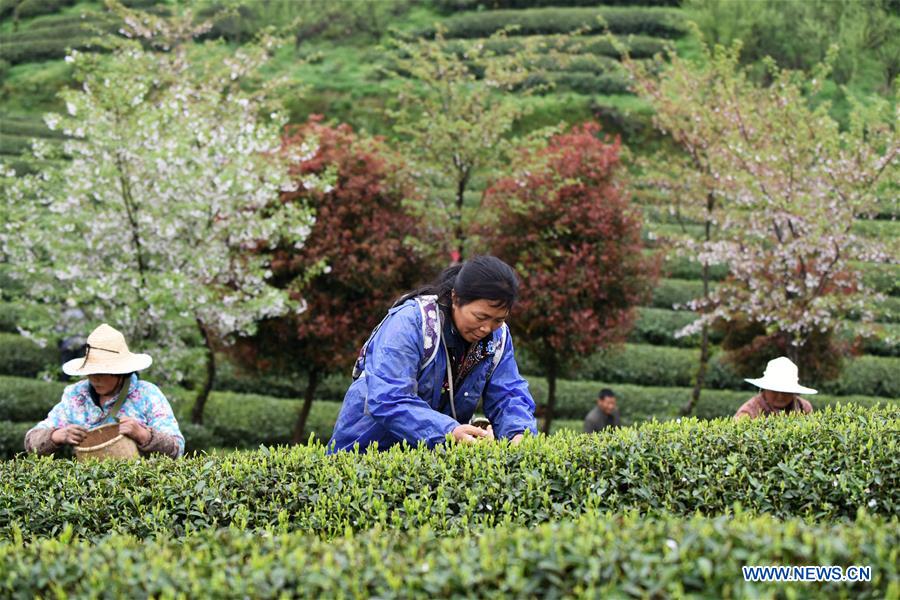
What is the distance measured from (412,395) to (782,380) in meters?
3.27

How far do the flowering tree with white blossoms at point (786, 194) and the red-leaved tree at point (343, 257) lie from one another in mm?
A: 4307

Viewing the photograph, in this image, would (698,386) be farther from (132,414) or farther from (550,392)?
(132,414)

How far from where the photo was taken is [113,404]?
5305 mm

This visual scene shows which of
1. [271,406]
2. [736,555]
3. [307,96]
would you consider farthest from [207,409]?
[307,96]

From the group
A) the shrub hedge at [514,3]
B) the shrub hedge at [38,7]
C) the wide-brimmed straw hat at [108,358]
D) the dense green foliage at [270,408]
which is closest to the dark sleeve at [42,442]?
the wide-brimmed straw hat at [108,358]

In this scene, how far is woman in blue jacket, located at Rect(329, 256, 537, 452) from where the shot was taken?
435cm

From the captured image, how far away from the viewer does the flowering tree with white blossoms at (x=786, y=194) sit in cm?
1149

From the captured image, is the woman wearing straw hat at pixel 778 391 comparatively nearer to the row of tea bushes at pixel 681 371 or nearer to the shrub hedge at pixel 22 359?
the row of tea bushes at pixel 681 371

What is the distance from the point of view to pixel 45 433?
5133 millimetres

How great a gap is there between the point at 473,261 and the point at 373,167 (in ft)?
25.4

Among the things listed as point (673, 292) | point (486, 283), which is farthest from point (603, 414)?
point (673, 292)

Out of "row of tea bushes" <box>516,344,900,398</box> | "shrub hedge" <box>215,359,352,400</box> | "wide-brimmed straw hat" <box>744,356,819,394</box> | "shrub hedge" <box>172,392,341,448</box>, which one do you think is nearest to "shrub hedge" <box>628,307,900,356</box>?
"row of tea bushes" <box>516,344,900,398</box>

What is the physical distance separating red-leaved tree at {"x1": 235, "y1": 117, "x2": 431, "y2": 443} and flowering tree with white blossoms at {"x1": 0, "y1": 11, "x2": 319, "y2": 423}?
2.22ft

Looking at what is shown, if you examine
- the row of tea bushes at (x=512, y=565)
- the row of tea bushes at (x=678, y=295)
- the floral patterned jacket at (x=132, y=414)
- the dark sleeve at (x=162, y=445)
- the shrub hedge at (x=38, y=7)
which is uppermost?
the shrub hedge at (x=38, y=7)
